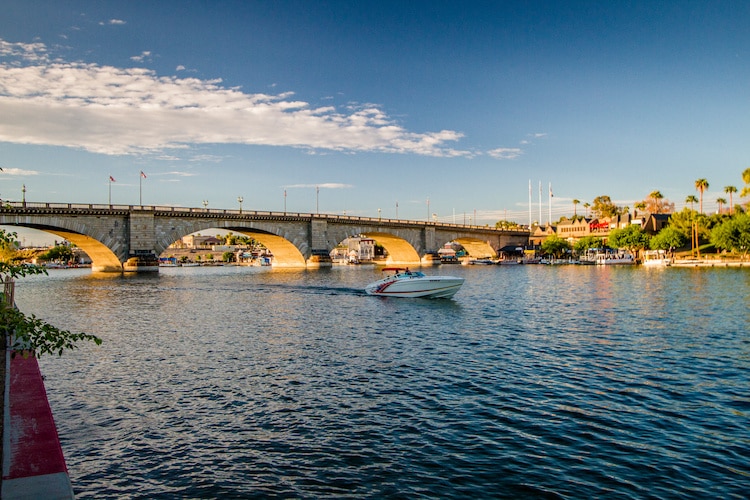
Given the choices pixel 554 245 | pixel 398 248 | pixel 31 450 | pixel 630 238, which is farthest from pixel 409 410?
pixel 554 245

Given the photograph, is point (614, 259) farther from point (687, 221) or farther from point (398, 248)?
point (398, 248)

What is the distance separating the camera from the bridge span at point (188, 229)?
87.2m

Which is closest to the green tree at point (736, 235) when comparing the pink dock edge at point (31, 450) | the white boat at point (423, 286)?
the white boat at point (423, 286)

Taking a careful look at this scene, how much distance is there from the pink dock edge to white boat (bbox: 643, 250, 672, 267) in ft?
439

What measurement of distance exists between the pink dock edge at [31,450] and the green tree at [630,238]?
148 m

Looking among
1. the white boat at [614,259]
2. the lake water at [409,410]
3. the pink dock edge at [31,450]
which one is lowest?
the lake water at [409,410]

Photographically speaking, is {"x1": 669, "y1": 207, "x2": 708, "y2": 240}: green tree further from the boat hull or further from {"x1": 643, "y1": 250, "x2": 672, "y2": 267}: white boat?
the boat hull

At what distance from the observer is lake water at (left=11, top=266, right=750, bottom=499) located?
1086 centimetres

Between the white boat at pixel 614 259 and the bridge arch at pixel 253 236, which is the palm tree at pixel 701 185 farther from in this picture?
the bridge arch at pixel 253 236

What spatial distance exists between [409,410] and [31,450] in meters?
9.47

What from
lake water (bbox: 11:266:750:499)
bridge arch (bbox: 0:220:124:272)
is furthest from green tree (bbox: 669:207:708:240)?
bridge arch (bbox: 0:220:124:272)

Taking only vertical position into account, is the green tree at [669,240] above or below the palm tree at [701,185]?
below

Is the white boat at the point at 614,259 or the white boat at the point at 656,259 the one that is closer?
the white boat at the point at 656,259

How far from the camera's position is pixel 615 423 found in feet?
45.9
